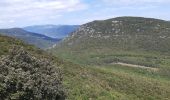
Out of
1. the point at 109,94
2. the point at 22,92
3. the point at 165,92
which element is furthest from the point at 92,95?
the point at 165,92

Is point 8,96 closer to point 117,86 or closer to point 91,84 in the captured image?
point 91,84

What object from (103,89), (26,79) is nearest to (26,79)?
(26,79)

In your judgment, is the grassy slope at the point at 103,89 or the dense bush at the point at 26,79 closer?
the dense bush at the point at 26,79

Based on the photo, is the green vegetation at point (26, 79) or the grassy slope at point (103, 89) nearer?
the green vegetation at point (26, 79)

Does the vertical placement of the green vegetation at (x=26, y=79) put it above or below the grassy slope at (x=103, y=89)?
above

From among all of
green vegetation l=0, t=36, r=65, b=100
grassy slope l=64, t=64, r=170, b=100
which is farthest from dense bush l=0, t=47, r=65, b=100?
grassy slope l=64, t=64, r=170, b=100

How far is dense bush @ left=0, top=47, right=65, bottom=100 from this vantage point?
824 inches

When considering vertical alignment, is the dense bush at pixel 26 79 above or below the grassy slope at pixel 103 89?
above

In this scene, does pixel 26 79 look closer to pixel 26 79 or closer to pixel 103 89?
pixel 26 79

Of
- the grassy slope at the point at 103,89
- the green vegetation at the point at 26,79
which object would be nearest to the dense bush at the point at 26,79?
the green vegetation at the point at 26,79

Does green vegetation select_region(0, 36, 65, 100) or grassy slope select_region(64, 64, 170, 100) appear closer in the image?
green vegetation select_region(0, 36, 65, 100)

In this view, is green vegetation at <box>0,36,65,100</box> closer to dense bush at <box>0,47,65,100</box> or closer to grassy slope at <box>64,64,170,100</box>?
dense bush at <box>0,47,65,100</box>

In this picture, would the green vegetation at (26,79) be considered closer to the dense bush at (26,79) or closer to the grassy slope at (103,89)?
the dense bush at (26,79)

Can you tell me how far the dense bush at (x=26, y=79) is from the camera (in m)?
20.9
